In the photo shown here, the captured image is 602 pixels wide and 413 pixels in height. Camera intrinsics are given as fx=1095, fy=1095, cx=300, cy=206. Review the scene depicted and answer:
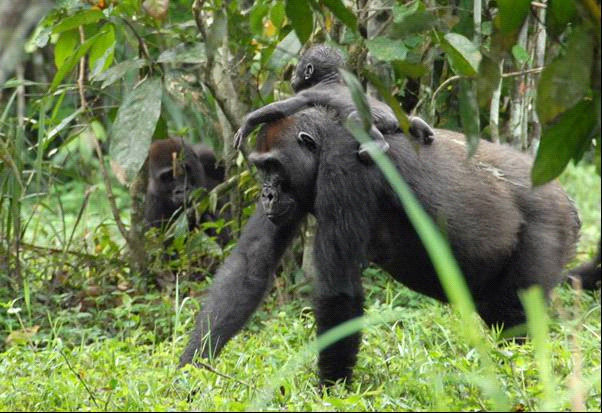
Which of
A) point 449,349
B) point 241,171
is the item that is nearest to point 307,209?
point 449,349

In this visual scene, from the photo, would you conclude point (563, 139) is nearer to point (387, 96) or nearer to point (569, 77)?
point (569, 77)

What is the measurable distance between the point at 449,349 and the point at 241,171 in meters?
2.29

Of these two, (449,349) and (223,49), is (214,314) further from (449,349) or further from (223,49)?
(223,49)

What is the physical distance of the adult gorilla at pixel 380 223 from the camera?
4148mm

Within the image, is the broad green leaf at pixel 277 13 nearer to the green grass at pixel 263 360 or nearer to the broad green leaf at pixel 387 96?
the green grass at pixel 263 360

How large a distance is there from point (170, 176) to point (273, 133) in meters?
4.02

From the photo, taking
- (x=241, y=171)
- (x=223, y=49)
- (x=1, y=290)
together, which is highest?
(x=223, y=49)

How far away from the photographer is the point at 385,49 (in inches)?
177

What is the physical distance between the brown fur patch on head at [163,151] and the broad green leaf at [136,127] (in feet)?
11.2

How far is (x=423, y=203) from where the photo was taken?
14.5ft

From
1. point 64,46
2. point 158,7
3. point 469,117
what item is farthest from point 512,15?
point 64,46

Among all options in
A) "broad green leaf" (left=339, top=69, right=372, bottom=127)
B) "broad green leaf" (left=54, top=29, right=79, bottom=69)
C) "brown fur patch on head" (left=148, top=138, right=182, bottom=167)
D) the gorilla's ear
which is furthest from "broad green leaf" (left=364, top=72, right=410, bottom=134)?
"brown fur patch on head" (left=148, top=138, right=182, bottom=167)

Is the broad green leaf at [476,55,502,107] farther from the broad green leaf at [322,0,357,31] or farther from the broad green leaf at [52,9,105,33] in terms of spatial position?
the broad green leaf at [52,9,105,33]

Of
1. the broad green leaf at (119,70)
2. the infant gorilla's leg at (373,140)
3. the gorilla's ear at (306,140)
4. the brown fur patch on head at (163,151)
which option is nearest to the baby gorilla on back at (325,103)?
the infant gorilla's leg at (373,140)
